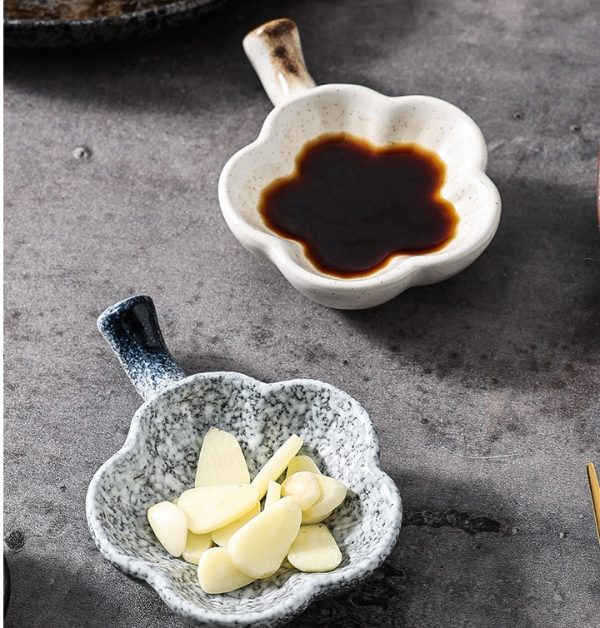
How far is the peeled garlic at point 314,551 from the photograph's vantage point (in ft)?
3.79

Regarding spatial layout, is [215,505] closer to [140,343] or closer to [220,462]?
[220,462]

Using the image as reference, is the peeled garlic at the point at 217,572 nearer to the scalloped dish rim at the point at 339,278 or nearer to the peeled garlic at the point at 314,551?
the peeled garlic at the point at 314,551

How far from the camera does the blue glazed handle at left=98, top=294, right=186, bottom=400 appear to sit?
4.45ft

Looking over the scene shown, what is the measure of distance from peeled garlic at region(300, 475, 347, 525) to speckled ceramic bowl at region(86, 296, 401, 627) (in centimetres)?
3

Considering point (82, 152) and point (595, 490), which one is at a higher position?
point (82, 152)

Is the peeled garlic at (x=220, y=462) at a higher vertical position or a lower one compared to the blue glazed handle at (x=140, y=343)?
lower

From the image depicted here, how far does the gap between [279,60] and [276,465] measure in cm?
81

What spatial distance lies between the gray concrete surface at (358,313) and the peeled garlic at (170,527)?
0.10m

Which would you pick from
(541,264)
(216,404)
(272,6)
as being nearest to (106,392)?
(216,404)

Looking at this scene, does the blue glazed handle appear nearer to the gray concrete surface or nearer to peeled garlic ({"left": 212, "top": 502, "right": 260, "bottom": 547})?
the gray concrete surface

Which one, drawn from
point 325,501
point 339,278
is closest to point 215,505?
point 325,501

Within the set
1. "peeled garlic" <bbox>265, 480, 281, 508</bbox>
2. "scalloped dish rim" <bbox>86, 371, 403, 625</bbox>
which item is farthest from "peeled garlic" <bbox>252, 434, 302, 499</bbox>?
"scalloped dish rim" <bbox>86, 371, 403, 625</bbox>

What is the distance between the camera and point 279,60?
173 cm

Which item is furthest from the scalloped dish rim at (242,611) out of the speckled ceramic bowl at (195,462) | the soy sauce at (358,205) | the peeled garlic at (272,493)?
the soy sauce at (358,205)
